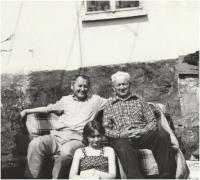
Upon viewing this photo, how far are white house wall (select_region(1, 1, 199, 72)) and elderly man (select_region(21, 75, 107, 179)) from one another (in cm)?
153

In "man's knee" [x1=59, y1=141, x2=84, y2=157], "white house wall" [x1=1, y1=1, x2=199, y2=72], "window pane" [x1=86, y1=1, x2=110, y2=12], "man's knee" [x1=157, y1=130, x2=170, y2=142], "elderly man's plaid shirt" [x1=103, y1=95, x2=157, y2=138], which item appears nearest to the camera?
"man's knee" [x1=157, y1=130, x2=170, y2=142]

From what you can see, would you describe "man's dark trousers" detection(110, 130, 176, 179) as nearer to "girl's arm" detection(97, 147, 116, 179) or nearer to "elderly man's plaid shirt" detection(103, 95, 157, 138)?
"girl's arm" detection(97, 147, 116, 179)

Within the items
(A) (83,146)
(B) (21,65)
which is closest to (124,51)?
(B) (21,65)

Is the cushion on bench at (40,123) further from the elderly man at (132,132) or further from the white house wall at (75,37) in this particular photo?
the white house wall at (75,37)

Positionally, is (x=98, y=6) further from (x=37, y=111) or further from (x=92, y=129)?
(x=92, y=129)

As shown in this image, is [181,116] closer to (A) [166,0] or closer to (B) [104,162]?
(A) [166,0]

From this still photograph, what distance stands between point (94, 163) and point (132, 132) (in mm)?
557

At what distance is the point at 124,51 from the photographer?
6.73 metres

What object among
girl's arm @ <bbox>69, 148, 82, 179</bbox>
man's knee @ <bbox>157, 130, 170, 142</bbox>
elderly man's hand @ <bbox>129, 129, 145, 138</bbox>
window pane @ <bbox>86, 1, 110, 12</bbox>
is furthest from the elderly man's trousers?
window pane @ <bbox>86, 1, 110, 12</bbox>

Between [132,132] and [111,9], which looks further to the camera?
[111,9]

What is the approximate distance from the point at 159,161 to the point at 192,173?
0.86 meters

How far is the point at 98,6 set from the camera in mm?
6871

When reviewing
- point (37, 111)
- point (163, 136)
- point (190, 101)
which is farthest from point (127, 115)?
point (190, 101)

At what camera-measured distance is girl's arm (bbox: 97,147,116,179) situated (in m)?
4.34
